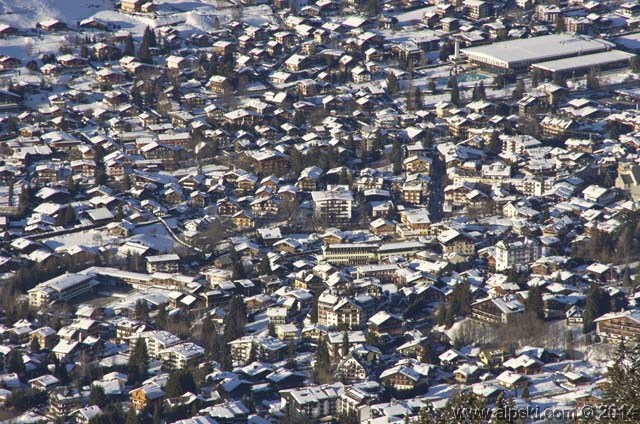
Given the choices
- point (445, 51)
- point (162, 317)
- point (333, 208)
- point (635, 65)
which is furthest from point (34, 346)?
point (635, 65)

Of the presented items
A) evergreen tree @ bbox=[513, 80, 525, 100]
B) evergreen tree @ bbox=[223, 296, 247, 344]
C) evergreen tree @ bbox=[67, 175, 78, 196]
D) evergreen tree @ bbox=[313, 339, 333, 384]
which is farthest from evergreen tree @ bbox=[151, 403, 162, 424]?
evergreen tree @ bbox=[513, 80, 525, 100]

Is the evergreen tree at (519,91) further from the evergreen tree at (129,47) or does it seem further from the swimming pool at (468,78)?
the evergreen tree at (129,47)

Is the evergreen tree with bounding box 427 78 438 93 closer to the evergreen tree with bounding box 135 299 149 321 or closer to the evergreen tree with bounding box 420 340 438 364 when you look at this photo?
the evergreen tree with bounding box 135 299 149 321

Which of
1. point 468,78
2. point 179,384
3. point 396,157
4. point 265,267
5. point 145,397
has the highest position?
point 179,384

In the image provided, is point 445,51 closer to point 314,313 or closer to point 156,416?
point 314,313

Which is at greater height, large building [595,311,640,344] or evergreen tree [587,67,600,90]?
large building [595,311,640,344]

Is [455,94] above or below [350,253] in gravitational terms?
above

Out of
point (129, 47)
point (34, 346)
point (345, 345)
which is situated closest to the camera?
point (345, 345)

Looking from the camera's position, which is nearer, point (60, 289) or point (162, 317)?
point (162, 317)
